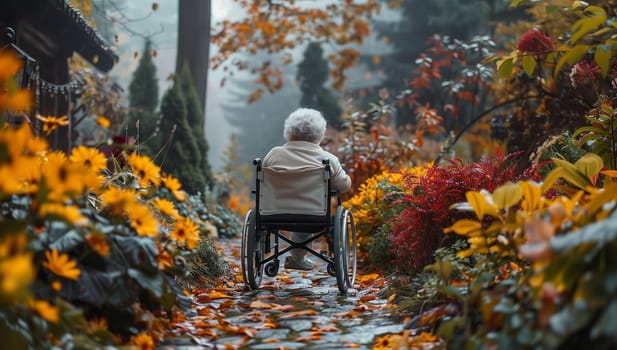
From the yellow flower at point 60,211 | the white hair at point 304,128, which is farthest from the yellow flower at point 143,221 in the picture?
the white hair at point 304,128

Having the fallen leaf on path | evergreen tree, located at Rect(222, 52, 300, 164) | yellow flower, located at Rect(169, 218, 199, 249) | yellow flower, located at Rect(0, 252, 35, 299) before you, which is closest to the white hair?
the fallen leaf on path

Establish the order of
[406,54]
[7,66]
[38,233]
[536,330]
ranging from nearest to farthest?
[7,66]
[536,330]
[38,233]
[406,54]

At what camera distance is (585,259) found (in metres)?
1.78

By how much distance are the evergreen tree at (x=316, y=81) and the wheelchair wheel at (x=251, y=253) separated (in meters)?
12.9

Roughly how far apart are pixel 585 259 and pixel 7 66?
58.1 inches

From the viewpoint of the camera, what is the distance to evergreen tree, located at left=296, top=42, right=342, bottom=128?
17.0 metres

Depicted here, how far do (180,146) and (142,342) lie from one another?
713 centimetres

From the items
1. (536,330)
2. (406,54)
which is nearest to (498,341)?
(536,330)

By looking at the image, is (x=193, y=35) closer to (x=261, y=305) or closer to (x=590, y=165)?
(x=261, y=305)

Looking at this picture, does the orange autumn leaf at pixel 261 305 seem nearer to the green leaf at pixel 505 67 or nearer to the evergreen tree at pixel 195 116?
the green leaf at pixel 505 67

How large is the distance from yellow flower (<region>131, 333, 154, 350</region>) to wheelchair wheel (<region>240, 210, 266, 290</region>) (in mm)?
1505

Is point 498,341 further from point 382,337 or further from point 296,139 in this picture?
point 296,139

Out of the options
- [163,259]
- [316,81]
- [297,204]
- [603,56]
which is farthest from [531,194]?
[316,81]

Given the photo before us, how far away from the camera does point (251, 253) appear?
4062 mm
